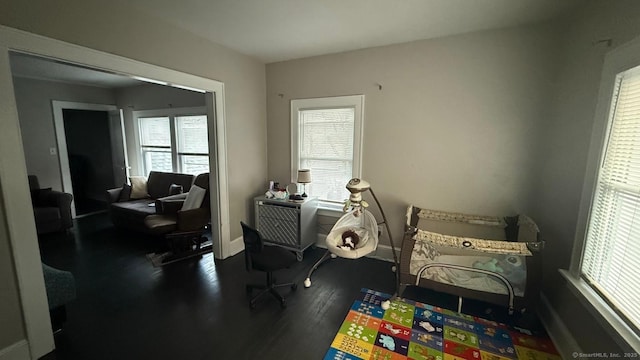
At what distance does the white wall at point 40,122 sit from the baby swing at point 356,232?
17.7 ft

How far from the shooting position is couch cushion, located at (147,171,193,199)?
14.7ft

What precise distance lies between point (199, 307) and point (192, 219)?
4.37 ft

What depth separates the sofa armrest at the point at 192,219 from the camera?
322 centimetres

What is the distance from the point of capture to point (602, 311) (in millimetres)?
1453

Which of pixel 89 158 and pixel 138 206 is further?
pixel 89 158

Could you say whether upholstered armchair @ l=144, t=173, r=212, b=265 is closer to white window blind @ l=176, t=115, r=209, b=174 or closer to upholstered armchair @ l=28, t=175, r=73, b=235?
white window blind @ l=176, t=115, r=209, b=174

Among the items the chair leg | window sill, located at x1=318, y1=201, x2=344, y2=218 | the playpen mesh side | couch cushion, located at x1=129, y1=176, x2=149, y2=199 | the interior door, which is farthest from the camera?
the interior door

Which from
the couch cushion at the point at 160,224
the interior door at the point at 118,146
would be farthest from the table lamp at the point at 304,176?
the interior door at the point at 118,146

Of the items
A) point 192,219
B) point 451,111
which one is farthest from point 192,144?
point 451,111

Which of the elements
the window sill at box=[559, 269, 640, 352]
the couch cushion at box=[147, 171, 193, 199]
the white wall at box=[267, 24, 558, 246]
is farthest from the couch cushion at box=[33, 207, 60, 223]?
the window sill at box=[559, 269, 640, 352]

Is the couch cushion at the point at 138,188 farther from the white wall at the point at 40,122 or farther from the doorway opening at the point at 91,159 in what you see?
the white wall at the point at 40,122

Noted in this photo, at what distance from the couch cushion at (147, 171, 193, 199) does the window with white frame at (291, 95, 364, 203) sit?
7.03 feet

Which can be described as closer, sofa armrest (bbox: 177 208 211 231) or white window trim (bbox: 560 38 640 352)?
white window trim (bbox: 560 38 640 352)

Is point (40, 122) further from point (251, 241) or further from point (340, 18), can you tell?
point (340, 18)
